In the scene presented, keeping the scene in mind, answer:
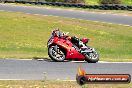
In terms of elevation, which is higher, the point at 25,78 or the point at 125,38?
the point at 25,78

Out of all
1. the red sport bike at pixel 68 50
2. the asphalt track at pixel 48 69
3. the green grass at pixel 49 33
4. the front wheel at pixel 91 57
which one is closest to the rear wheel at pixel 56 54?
the red sport bike at pixel 68 50

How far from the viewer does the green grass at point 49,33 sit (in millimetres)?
24805

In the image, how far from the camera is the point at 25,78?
1270cm

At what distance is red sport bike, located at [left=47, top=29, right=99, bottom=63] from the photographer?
17188 millimetres

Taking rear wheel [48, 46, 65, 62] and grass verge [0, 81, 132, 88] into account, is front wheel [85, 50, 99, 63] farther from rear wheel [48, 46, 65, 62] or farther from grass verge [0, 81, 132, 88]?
grass verge [0, 81, 132, 88]

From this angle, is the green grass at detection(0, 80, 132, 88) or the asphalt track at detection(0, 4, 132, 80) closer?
the green grass at detection(0, 80, 132, 88)

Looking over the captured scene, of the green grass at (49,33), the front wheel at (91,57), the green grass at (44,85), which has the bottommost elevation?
the green grass at (49,33)

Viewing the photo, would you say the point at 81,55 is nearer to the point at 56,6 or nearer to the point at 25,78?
the point at 25,78

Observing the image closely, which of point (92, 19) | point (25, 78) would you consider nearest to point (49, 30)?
point (92, 19)

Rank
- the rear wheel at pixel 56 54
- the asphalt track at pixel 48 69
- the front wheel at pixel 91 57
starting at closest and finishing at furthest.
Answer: the asphalt track at pixel 48 69
the front wheel at pixel 91 57
the rear wheel at pixel 56 54

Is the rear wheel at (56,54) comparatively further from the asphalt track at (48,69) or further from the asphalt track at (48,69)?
the asphalt track at (48,69)

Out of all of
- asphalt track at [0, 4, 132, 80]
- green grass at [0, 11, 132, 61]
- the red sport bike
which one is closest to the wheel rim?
the red sport bike

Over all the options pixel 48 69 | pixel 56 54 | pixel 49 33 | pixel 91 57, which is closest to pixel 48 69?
pixel 48 69

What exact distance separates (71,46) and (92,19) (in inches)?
927
